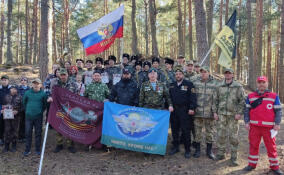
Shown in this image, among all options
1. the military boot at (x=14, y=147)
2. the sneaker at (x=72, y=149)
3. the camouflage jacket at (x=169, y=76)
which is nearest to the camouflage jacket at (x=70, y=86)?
the sneaker at (x=72, y=149)

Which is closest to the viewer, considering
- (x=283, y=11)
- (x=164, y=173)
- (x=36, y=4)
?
(x=164, y=173)

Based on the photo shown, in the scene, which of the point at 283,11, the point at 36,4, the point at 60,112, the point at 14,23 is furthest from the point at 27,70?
the point at 14,23

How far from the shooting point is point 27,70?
19.5 metres

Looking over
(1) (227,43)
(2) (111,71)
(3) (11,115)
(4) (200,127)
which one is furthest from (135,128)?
(1) (227,43)

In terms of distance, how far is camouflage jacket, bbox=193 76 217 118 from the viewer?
245 inches

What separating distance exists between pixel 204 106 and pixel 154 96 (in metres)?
1.39

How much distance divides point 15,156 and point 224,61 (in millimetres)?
6834

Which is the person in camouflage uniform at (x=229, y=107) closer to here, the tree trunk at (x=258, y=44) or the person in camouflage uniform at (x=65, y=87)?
the person in camouflage uniform at (x=65, y=87)

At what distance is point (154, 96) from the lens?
21.4ft

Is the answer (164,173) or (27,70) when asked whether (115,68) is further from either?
(27,70)

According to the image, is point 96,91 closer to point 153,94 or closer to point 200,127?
point 153,94

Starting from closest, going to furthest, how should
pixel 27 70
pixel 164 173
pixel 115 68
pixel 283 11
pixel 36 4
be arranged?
pixel 164 173 < pixel 115 68 < pixel 283 11 < pixel 27 70 < pixel 36 4

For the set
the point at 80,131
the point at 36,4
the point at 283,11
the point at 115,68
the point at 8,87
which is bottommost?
the point at 80,131

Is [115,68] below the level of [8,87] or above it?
above
